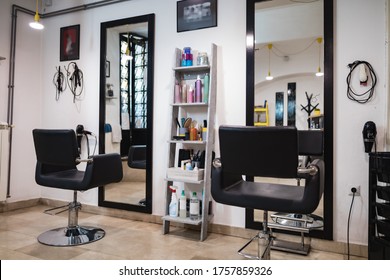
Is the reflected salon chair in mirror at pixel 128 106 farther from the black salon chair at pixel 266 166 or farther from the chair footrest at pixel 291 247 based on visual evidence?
the black salon chair at pixel 266 166

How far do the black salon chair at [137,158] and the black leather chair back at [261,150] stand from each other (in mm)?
1752

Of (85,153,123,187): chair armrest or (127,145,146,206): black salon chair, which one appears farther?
(127,145,146,206): black salon chair

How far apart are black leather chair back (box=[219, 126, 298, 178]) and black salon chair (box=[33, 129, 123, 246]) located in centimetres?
132

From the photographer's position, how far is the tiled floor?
7.60 feet

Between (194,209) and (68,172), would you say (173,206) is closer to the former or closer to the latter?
(194,209)

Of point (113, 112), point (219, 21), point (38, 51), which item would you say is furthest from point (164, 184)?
point (38, 51)

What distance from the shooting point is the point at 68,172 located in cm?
288

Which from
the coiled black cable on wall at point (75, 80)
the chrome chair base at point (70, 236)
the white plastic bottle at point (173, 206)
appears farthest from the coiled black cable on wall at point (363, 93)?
the coiled black cable on wall at point (75, 80)

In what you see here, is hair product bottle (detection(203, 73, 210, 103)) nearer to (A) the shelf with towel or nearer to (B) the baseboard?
(A) the shelf with towel

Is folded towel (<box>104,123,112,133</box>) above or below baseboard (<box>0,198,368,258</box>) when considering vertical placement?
above

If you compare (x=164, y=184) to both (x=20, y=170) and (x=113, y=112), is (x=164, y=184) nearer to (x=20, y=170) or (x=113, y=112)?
(x=113, y=112)

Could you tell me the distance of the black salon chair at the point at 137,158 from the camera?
3234 mm

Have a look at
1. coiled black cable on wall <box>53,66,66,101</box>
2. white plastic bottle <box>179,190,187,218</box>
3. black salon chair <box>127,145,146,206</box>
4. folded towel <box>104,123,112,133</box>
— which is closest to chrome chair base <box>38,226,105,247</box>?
black salon chair <box>127,145,146,206</box>

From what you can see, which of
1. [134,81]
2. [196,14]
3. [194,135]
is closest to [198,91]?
[194,135]
